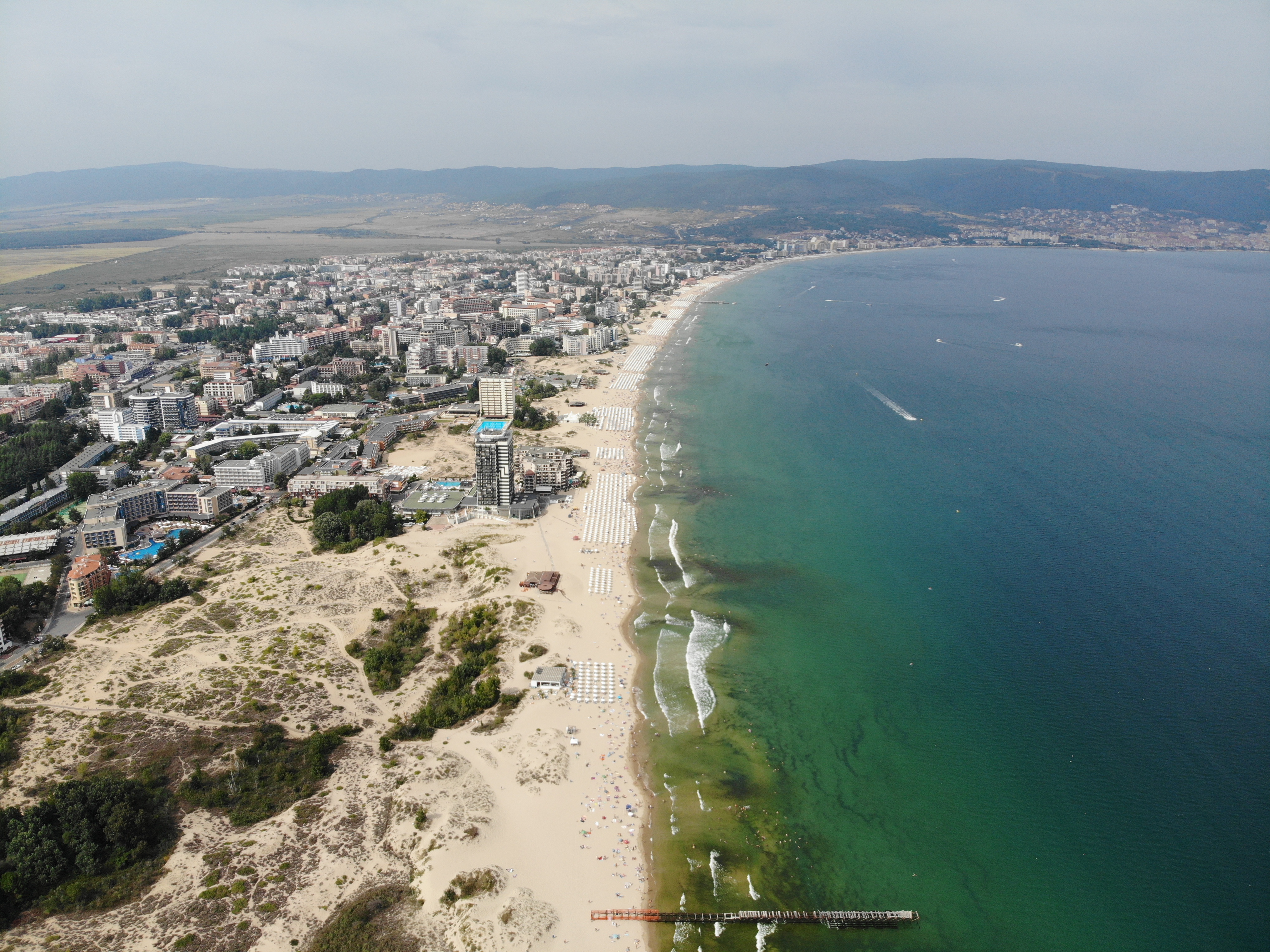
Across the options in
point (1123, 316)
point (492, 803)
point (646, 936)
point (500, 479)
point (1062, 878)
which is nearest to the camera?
point (646, 936)

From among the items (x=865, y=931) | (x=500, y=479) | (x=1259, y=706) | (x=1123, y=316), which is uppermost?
(x=1123, y=316)

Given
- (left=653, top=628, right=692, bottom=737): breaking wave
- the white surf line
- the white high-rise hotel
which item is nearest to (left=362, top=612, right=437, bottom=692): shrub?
(left=653, top=628, right=692, bottom=737): breaking wave

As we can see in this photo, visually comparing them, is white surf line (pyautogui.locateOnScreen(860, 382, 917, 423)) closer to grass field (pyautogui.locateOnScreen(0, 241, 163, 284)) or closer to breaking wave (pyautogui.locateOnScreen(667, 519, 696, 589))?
breaking wave (pyautogui.locateOnScreen(667, 519, 696, 589))

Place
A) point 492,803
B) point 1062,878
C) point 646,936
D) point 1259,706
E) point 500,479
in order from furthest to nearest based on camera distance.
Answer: point 500,479, point 1259,706, point 492,803, point 1062,878, point 646,936

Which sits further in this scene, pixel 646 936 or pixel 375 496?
pixel 375 496

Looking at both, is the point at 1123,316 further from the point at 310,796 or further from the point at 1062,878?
the point at 310,796

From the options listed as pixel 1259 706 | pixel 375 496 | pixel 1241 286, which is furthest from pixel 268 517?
pixel 1241 286
